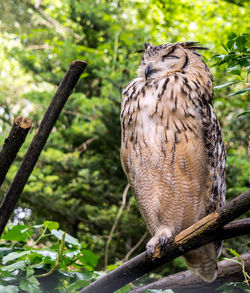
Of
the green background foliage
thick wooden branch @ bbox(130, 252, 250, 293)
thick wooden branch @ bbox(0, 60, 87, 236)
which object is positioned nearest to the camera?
thick wooden branch @ bbox(0, 60, 87, 236)

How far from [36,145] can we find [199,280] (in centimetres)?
118

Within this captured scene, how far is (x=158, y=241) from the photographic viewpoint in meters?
1.64

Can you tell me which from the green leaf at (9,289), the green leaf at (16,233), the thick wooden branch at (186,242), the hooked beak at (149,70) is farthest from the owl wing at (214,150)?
the green leaf at (9,289)

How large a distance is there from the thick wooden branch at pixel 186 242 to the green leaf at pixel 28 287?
0.14 metres

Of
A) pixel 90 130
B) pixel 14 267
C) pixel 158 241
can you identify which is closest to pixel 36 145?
pixel 14 267

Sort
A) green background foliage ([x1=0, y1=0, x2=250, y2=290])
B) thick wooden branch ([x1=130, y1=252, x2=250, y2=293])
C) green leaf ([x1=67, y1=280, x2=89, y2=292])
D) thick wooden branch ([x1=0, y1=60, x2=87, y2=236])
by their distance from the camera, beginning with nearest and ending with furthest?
thick wooden branch ([x1=0, y1=60, x2=87, y2=236])
green leaf ([x1=67, y1=280, x2=89, y2=292])
thick wooden branch ([x1=130, y1=252, x2=250, y2=293])
green background foliage ([x1=0, y1=0, x2=250, y2=290])

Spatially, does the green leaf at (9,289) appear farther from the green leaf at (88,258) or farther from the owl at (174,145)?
the owl at (174,145)

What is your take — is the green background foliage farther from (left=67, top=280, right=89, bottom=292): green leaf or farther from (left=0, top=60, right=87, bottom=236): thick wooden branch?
(left=0, top=60, right=87, bottom=236): thick wooden branch

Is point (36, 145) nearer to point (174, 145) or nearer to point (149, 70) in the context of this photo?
point (174, 145)

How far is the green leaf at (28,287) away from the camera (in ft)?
3.63

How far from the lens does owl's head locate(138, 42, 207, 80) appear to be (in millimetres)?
1869

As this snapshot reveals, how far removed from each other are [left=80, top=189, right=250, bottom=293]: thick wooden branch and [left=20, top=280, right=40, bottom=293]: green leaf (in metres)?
0.14

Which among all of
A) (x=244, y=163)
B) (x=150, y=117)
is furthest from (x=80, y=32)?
Result: (x=150, y=117)

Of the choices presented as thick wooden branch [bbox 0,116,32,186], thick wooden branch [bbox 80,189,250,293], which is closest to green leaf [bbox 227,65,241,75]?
thick wooden branch [bbox 80,189,250,293]
